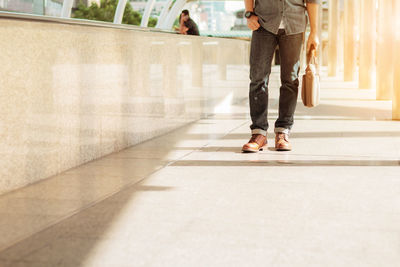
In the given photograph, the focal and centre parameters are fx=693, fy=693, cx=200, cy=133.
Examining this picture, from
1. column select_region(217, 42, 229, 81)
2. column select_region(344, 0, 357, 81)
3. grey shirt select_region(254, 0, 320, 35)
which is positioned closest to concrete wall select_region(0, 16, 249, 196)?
grey shirt select_region(254, 0, 320, 35)

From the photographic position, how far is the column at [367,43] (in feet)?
55.2

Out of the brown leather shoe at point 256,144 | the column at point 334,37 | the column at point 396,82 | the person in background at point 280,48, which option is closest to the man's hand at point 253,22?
the person in background at point 280,48

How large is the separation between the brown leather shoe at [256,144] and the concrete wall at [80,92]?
1.22 metres

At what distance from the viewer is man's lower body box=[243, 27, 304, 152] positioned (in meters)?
6.36

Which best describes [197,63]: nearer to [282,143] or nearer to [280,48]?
[280,48]

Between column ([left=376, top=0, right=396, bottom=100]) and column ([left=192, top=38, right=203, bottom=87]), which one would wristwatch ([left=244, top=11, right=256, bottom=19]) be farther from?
column ([left=376, top=0, right=396, bottom=100])

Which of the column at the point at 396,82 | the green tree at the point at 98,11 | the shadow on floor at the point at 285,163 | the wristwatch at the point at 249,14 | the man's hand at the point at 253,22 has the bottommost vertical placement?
the shadow on floor at the point at 285,163

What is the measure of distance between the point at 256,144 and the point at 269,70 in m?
0.71

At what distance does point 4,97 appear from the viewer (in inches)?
175

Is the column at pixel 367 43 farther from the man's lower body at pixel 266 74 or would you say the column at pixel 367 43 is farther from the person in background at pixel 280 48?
the man's lower body at pixel 266 74

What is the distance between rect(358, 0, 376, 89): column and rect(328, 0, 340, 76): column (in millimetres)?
10612

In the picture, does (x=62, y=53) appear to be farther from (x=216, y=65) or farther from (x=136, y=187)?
(x=216, y=65)

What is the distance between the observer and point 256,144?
20.7 feet

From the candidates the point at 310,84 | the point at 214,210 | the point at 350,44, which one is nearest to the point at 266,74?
the point at 310,84
